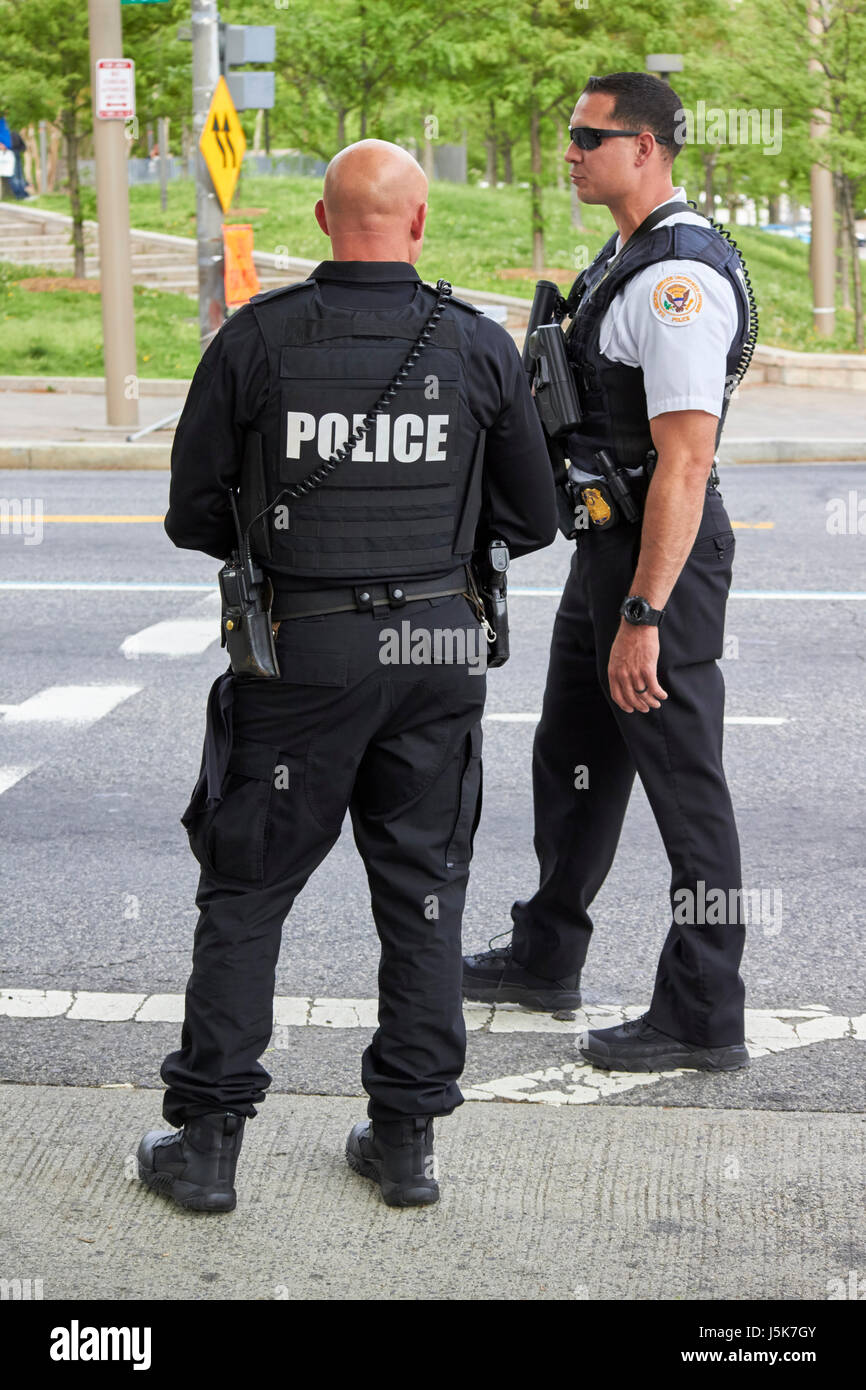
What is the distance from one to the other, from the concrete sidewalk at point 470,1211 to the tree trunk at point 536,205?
21.6 metres

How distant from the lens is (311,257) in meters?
24.7

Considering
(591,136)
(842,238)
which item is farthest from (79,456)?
A: (842,238)

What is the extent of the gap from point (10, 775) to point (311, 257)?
2001cm

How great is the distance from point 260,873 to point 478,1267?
2.54 feet

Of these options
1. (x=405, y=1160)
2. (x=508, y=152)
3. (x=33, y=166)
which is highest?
(x=508, y=152)

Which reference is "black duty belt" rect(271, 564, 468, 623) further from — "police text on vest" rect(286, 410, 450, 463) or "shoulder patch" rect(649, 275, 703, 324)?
"shoulder patch" rect(649, 275, 703, 324)

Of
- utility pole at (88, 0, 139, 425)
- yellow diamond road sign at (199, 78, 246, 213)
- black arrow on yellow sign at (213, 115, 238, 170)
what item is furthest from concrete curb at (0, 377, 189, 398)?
black arrow on yellow sign at (213, 115, 238, 170)

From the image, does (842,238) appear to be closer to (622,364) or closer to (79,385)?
(79,385)

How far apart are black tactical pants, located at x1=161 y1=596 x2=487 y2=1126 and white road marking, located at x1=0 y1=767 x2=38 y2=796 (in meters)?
2.85

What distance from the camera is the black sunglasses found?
11.5 feet

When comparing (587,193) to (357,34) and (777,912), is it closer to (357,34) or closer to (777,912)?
(777,912)

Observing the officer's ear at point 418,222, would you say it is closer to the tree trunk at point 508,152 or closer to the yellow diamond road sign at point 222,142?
the yellow diamond road sign at point 222,142

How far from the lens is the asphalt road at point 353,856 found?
12.3 feet

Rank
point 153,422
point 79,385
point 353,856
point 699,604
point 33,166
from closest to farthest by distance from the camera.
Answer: point 699,604
point 353,856
point 153,422
point 79,385
point 33,166
